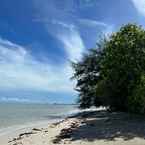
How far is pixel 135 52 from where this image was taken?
28.1 metres

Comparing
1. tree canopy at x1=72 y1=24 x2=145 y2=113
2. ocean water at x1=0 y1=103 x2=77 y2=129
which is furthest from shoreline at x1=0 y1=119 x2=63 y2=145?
tree canopy at x1=72 y1=24 x2=145 y2=113

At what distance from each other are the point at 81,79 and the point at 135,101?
25694mm

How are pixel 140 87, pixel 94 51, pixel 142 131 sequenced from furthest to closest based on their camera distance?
pixel 94 51 → pixel 140 87 → pixel 142 131

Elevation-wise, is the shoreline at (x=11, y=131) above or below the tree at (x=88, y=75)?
below

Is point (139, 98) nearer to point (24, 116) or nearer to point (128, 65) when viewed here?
point (128, 65)

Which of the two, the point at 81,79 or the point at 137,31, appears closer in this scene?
the point at 137,31

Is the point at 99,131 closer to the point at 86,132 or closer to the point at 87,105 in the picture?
the point at 86,132

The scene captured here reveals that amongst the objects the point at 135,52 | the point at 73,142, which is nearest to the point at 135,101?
the point at 135,52

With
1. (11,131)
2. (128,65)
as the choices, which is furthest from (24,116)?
(128,65)

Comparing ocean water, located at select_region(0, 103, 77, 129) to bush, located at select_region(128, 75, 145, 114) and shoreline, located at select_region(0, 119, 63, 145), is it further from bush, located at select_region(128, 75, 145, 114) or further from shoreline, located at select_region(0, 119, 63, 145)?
bush, located at select_region(128, 75, 145, 114)

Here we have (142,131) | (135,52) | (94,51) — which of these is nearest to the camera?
(142,131)

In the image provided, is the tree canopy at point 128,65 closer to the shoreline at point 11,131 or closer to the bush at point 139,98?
the bush at point 139,98

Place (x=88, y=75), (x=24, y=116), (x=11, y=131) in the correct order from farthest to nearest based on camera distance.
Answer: (x=24, y=116) → (x=88, y=75) → (x=11, y=131)

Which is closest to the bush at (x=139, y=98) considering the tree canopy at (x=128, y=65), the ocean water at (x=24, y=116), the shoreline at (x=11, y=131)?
the tree canopy at (x=128, y=65)
